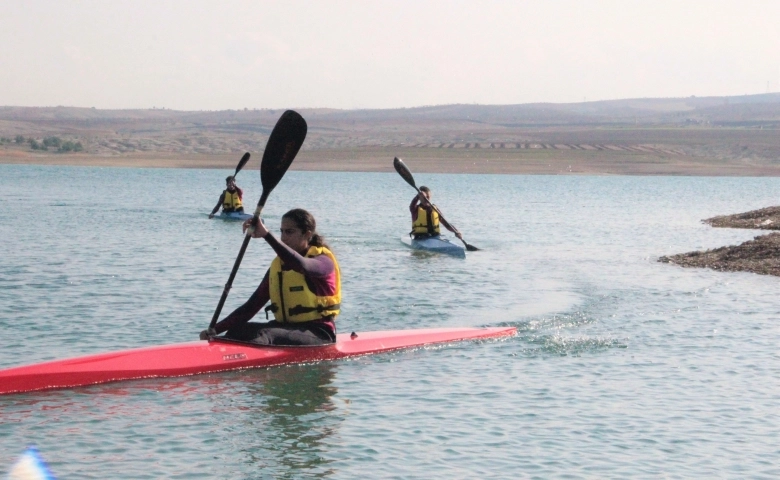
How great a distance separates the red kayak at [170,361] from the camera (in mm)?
9623

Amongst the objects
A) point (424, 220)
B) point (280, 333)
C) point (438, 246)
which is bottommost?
point (438, 246)

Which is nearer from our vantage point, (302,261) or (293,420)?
(293,420)

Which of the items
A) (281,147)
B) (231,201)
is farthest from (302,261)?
(231,201)

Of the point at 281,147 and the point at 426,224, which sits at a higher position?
the point at 281,147

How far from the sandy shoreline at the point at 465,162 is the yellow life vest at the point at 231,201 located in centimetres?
6019

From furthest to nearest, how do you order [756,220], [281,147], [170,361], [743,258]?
[756,220] < [743,258] < [281,147] < [170,361]

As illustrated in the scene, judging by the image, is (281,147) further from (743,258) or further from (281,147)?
(743,258)

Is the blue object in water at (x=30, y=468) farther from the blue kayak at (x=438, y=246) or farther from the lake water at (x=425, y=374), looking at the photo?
the blue kayak at (x=438, y=246)

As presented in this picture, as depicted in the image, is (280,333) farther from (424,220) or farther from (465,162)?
(465,162)

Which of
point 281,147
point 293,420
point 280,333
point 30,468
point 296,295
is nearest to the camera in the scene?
point 30,468

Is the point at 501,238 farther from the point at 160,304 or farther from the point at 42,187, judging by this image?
the point at 42,187

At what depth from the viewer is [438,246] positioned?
22688 mm

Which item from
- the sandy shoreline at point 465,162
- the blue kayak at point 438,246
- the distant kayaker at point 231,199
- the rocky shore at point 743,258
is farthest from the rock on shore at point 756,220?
the sandy shoreline at point 465,162

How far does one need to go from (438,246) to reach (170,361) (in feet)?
42.2
